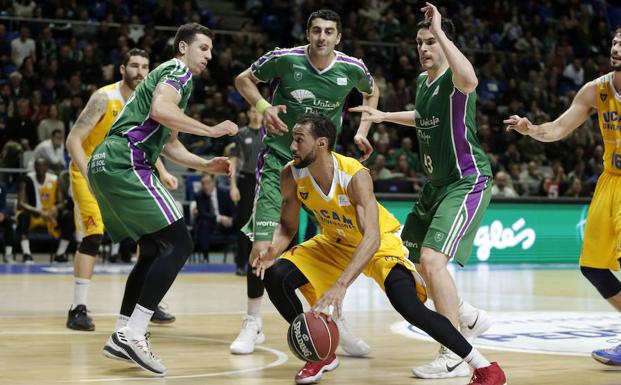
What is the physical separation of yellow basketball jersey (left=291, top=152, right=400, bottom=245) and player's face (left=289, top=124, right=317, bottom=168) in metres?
0.19

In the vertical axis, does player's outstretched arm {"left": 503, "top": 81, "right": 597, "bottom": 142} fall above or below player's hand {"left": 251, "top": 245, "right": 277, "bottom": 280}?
above

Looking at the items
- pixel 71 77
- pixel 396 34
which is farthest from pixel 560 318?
pixel 396 34

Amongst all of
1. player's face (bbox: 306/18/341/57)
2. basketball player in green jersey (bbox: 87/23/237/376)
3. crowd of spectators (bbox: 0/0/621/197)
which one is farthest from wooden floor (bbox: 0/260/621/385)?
crowd of spectators (bbox: 0/0/621/197)

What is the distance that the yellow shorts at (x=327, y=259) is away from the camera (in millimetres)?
5582

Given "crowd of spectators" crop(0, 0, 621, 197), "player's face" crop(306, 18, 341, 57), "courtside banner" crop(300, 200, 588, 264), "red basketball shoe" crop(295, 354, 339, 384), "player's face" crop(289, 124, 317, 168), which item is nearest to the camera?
"red basketball shoe" crop(295, 354, 339, 384)

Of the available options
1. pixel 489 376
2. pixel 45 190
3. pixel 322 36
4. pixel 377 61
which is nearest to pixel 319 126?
pixel 322 36

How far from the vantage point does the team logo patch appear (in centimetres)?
672

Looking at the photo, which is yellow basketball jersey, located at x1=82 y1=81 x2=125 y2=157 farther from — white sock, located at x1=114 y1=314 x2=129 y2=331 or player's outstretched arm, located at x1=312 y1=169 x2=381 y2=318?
player's outstretched arm, located at x1=312 y1=169 x2=381 y2=318

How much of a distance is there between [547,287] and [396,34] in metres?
10.2

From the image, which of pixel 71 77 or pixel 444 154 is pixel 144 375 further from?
pixel 71 77

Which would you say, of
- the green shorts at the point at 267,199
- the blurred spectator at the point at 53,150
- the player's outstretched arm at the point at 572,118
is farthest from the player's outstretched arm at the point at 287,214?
the blurred spectator at the point at 53,150

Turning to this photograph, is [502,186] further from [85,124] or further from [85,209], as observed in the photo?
[85,124]

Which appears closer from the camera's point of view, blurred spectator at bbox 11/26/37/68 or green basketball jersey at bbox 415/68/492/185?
green basketball jersey at bbox 415/68/492/185

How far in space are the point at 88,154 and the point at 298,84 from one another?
197 centimetres
